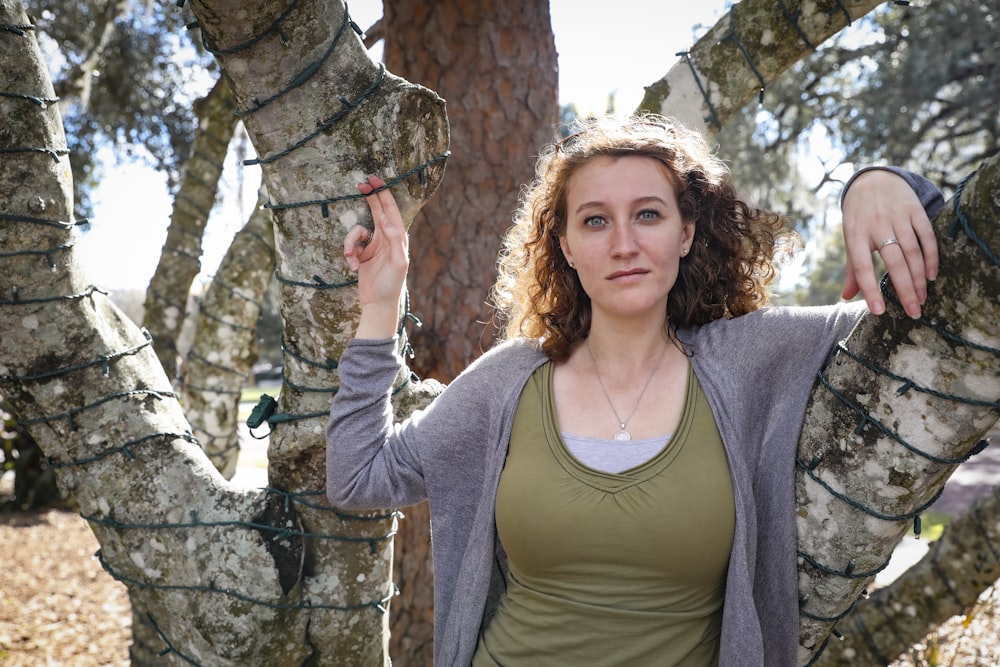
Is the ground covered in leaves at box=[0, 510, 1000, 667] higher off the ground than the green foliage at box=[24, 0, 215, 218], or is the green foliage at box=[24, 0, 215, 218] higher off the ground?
the green foliage at box=[24, 0, 215, 218]

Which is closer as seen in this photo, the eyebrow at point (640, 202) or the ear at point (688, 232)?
the eyebrow at point (640, 202)

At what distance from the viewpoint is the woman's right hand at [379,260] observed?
187cm

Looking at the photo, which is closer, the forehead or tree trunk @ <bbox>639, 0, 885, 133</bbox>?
the forehead

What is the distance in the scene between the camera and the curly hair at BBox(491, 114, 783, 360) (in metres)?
2.04

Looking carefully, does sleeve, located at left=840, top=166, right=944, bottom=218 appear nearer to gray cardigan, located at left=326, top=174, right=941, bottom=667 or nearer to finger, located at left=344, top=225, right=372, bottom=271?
gray cardigan, located at left=326, top=174, right=941, bottom=667

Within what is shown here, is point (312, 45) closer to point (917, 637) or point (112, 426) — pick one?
point (112, 426)

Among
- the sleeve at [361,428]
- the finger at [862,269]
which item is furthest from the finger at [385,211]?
the finger at [862,269]

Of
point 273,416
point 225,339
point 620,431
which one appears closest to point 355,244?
point 273,416

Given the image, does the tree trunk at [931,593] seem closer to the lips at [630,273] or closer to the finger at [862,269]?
the lips at [630,273]

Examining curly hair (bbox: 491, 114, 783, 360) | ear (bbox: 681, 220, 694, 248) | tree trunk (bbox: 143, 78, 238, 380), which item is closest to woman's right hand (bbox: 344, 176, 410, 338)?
curly hair (bbox: 491, 114, 783, 360)

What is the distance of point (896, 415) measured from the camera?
149 centimetres

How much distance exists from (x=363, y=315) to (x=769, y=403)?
0.97 metres

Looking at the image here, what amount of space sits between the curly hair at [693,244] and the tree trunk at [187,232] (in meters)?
2.89

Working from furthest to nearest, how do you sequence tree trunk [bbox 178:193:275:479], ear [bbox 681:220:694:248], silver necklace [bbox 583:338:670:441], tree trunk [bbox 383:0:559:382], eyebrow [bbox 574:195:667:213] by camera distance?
tree trunk [bbox 178:193:275:479] → tree trunk [bbox 383:0:559:382] → ear [bbox 681:220:694:248] → eyebrow [bbox 574:195:667:213] → silver necklace [bbox 583:338:670:441]
